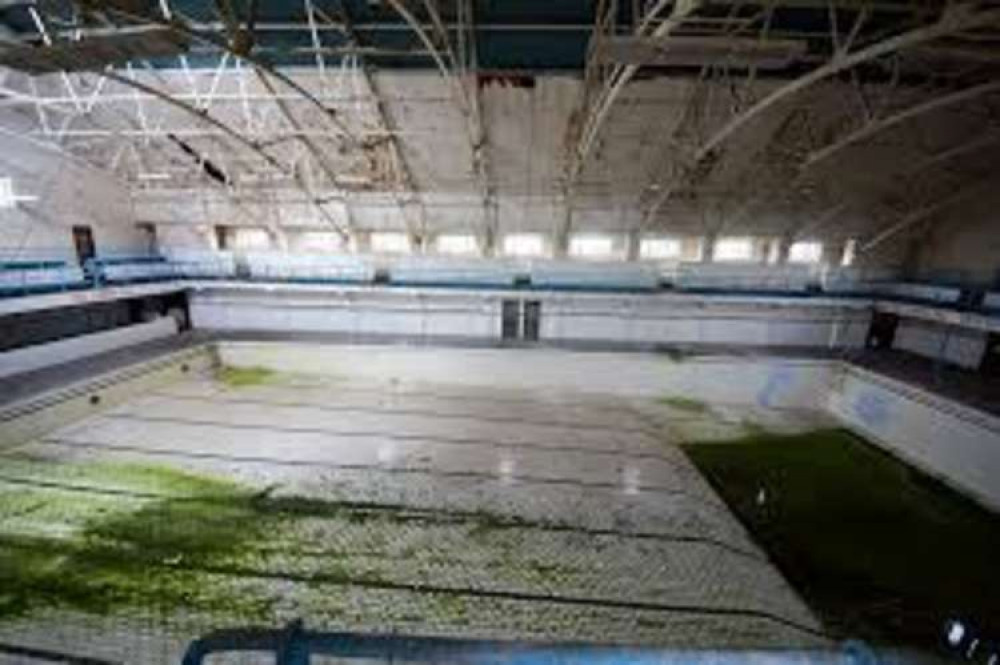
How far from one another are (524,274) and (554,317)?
4.54ft

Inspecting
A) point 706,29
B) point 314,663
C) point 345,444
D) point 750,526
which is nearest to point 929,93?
point 706,29

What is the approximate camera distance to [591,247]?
1504 centimetres

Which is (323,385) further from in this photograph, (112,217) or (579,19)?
(579,19)

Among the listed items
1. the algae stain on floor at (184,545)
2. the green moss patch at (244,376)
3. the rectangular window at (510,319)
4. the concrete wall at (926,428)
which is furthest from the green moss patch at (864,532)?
the green moss patch at (244,376)

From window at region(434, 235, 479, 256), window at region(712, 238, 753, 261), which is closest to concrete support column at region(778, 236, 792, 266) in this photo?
window at region(712, 238, 753, 261)

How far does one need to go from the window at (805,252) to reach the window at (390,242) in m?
9.82

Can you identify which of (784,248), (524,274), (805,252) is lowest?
(524,274)

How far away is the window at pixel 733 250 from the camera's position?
49.4 ft

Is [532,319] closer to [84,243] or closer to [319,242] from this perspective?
[319,242]

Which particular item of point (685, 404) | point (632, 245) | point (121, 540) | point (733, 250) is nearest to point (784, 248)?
point (733, 250)

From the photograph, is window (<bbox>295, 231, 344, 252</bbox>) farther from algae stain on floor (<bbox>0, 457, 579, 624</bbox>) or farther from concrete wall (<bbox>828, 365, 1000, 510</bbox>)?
concrete wall (<bbox>828, 365, 1000, 510</bbox>)

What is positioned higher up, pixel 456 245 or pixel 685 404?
pixel 456 245

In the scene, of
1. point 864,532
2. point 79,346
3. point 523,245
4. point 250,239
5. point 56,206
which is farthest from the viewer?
point 250,239

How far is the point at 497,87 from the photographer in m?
10.4
